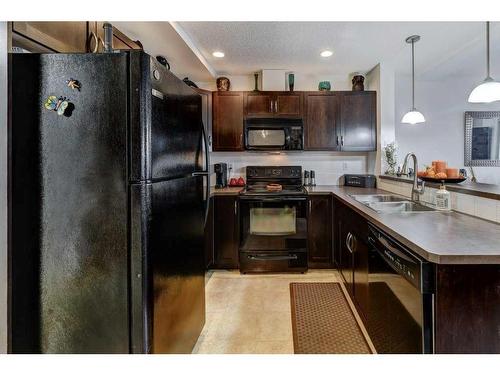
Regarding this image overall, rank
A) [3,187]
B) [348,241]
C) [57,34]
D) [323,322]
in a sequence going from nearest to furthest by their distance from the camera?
[3,187]
[57,34]
[323,322]
[348,241]

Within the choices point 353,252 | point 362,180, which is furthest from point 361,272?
point 362,180

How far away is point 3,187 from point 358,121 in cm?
355

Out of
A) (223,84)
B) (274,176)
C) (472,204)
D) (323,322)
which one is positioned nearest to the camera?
(472,204)

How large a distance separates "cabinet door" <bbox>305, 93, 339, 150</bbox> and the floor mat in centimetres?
171

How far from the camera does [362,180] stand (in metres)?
3.71

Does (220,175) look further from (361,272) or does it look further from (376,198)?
(361,272)

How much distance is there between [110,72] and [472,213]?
2.17 meters

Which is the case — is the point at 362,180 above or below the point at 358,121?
below

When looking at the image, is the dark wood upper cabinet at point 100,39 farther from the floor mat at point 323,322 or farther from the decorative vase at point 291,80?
the floor mat at point 323,322

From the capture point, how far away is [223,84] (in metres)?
3.77

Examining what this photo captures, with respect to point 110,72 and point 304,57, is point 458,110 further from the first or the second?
point 110,72

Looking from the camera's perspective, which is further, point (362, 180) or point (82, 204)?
point (362, 180)

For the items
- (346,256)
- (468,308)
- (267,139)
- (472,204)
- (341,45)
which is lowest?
(346,256)

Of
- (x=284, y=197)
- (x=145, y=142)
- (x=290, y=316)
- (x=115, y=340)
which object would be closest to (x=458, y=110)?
(x=284, y=197)
